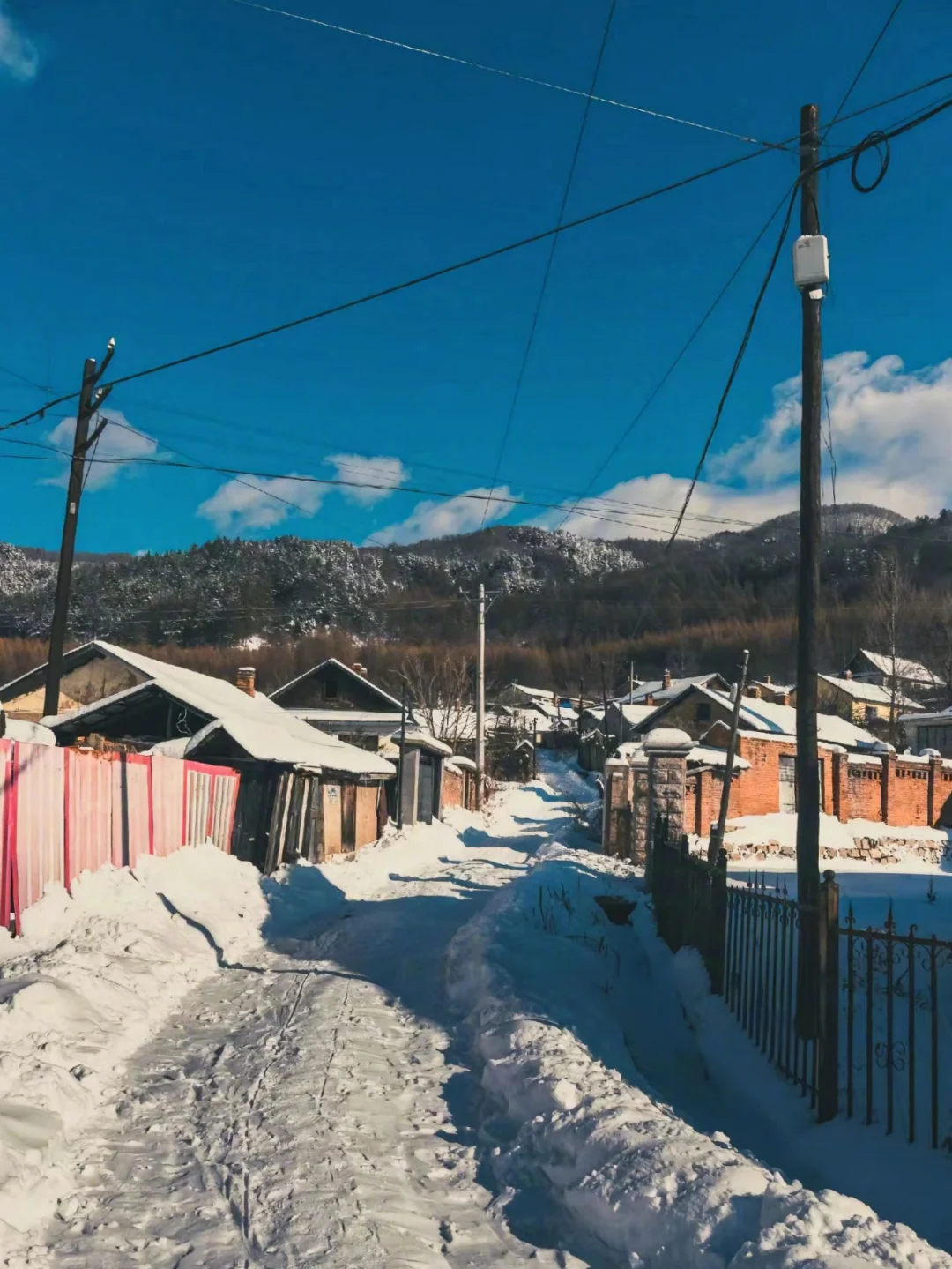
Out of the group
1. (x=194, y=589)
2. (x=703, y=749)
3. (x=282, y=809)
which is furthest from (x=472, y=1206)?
(x=194, y=589)

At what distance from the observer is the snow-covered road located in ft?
13.6

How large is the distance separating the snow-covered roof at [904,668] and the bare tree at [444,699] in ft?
114

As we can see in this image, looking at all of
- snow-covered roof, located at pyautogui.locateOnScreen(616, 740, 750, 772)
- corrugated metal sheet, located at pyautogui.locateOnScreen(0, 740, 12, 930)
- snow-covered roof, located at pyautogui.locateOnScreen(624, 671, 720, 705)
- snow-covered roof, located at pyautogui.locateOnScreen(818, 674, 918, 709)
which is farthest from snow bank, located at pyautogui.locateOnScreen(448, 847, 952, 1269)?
snow-covered roof, located at pyautogui.locateOnScreen(818, 674, 918, 709)

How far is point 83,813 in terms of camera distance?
459 inches

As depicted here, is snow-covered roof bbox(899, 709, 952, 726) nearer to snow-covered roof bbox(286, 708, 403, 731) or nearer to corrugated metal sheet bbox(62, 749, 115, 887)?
snow-covered roof bbox(286, 708, 403, 731)

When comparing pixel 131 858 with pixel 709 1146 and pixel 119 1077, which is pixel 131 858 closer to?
pixel 119 1077

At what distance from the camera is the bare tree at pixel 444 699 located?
180 feet

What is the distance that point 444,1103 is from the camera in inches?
245

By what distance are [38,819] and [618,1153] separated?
25.8 ft

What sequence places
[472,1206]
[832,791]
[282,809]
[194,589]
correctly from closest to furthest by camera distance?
[472,1206], [282,809], [832,791], [194,589]

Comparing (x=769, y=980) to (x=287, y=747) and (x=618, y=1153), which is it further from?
(x=287, y=747)

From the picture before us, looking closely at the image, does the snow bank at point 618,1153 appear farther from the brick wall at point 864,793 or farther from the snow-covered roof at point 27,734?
the brick wall at point 864,793

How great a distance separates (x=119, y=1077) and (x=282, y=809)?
12.8 metres

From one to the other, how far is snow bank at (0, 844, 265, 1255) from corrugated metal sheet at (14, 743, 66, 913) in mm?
213
